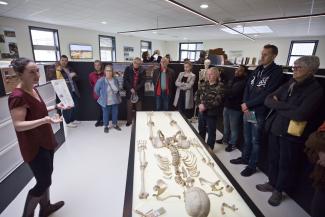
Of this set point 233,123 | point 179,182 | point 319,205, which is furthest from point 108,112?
point 319,205

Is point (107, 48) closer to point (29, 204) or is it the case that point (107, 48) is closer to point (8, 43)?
point (8, 43)

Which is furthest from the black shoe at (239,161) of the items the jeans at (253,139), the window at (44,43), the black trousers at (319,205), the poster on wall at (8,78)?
the window at (44,43)

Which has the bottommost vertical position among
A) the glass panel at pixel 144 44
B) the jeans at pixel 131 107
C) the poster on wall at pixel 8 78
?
the jeans at pixel 131 107

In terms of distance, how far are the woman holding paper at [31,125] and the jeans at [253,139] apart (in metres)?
2.22

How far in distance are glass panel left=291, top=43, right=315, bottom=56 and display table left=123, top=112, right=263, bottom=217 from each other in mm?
11863

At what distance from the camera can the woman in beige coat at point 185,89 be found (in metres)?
4.07

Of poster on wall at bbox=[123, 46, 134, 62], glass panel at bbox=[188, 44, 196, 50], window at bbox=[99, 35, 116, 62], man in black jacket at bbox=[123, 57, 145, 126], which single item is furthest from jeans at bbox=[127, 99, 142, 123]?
glass panel at bbox=[188, 44, 196, 50]

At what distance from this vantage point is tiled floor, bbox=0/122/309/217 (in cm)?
197

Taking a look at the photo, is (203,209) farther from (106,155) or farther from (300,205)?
(106,155)

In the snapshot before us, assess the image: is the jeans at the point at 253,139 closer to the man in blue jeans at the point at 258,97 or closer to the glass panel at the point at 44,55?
the man in blue jeans at the point at 258,97

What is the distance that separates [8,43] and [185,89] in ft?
21.5

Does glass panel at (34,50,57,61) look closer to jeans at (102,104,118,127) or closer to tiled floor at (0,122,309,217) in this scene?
jeans at (102,104,118,127)

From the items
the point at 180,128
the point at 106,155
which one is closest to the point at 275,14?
the point at 180,128

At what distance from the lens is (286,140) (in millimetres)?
1928
